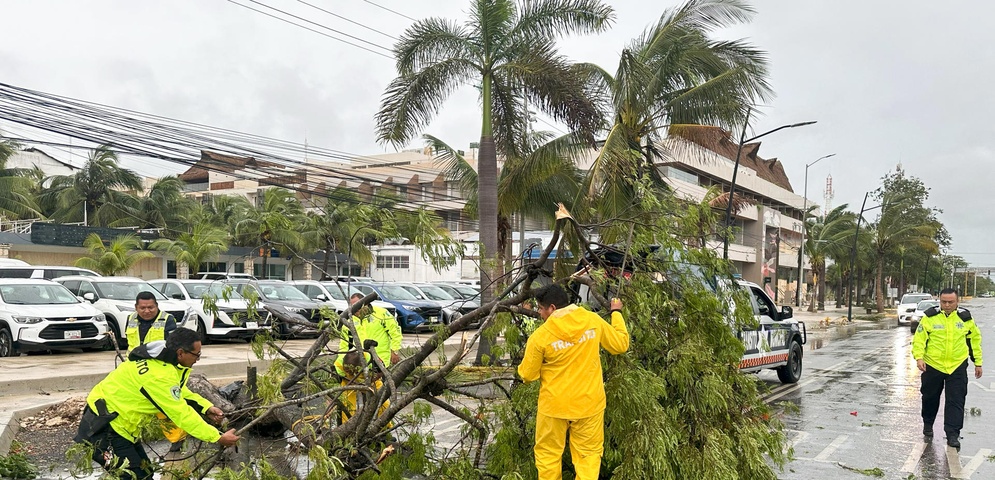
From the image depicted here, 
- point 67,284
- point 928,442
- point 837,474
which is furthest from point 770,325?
point 67,284

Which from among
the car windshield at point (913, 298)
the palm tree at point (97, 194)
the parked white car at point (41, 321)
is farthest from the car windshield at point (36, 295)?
the car windshield at point (913, 298)

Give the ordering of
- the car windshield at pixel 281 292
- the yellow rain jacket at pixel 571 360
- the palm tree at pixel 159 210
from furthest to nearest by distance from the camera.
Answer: the palm tree at pixel 159 210 < the car windshield at pixel 281 292 < the yellow rain jacket at pixel 571 360

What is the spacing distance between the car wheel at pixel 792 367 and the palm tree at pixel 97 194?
38.6m

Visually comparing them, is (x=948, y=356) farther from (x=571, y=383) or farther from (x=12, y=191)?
(x=12, y=191)

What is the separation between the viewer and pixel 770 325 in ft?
41.5

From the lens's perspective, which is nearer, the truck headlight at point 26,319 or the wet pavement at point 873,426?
the wet pavement at point 873,426

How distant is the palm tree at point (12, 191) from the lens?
127 feet

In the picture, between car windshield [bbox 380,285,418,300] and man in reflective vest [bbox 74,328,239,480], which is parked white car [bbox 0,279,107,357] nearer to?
car windshield [bbox 380,285,418,300]

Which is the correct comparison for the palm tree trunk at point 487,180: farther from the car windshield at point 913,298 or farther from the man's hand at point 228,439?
the car windshield at point 913,298

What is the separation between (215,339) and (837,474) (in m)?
16.5

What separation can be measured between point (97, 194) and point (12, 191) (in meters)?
5.31

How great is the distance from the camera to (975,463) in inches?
316

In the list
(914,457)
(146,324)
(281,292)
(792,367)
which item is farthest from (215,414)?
(281,292)

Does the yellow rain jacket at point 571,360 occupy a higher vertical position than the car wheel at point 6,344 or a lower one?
higher
